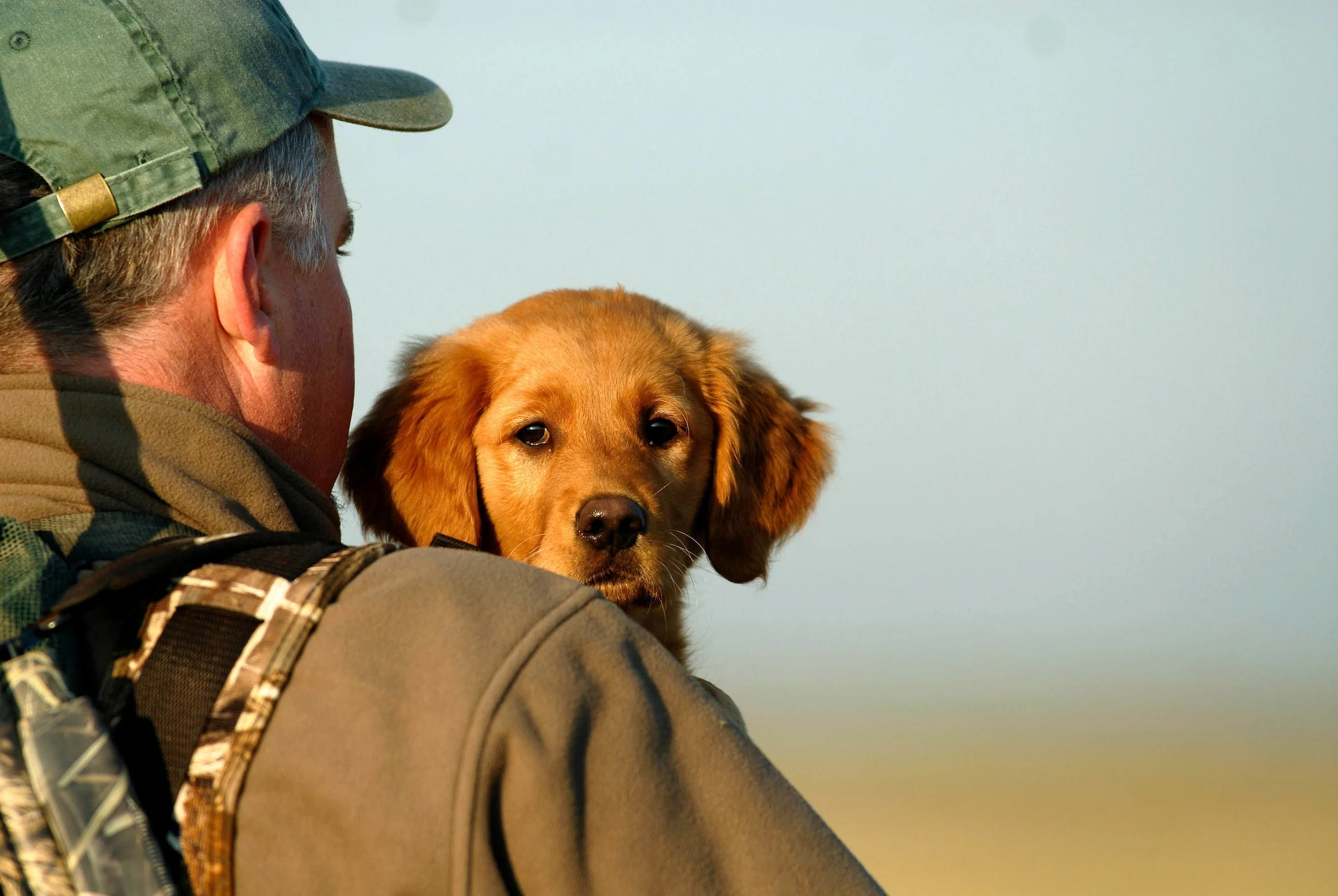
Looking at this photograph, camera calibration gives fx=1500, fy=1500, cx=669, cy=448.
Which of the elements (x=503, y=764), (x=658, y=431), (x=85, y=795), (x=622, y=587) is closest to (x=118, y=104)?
(x=85, y=795)

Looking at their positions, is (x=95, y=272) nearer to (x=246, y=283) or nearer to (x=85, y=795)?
(x=246, y=283)

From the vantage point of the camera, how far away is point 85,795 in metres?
1.60

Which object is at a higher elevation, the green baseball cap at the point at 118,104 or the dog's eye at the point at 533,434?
the green baseball cap at the point at 118,104

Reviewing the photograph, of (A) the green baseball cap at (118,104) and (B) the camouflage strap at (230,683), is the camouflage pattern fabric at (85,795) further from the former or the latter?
(A) the green baseball cap at (118,104)

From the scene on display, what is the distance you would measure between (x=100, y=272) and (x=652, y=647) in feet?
3.43

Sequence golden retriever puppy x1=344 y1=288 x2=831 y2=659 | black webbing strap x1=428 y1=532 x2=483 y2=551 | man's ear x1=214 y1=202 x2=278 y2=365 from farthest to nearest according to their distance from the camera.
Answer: golden retriever puppy x1=344 y1=288 x2=831 y2=659 < man's ear x1=214 y1=202 x2=278 y2=365 < black webbing strap x1=428 y1=532 x2=483 y2=551

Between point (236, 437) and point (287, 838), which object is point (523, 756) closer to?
point (287, 838)

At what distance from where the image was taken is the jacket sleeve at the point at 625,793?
5.40ft

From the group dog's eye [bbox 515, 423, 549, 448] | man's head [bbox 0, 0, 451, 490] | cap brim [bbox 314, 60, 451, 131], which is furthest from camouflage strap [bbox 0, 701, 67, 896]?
dog's eye [bbox 515, 423, 549, 448]

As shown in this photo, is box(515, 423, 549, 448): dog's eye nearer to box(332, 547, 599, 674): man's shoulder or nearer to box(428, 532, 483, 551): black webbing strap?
box(428, 532, 483, 551): black webbing strap

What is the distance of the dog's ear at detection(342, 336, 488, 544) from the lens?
4.22 metres

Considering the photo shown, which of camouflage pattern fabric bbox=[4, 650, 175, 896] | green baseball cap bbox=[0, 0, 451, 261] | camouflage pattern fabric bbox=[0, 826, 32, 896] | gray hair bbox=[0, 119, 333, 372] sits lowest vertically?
camouflage pattern fabric bbox=[0, 826, 32, 896]

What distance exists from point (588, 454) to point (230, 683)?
2.69m

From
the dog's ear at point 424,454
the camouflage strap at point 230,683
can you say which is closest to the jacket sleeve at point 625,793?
the camouflage strap at point 230,683
